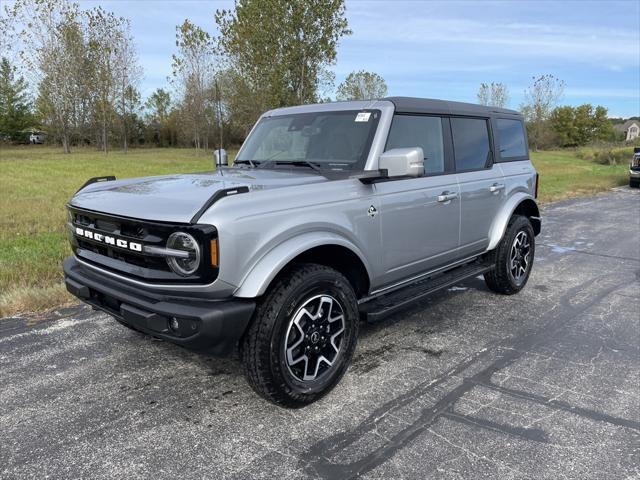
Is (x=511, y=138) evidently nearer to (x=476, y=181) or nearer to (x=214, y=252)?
(x=476, y=181)

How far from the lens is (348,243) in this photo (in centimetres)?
329

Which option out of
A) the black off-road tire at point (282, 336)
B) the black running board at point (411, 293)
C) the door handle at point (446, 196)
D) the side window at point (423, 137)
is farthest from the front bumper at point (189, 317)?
the door handle at point (446, 196)

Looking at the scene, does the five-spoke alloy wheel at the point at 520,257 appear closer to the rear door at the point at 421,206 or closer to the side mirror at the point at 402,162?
the rear door at the point at 421,206

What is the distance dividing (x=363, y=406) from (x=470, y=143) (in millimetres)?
2798

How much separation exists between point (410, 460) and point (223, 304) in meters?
1.29

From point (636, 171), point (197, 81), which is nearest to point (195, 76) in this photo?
point (197, 81)

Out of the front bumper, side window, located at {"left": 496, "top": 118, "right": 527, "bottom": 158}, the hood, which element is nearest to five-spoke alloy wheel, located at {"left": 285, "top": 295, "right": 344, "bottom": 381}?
the front bumper

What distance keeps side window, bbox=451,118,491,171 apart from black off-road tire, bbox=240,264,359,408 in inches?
80.1

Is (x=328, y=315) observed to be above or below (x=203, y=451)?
above

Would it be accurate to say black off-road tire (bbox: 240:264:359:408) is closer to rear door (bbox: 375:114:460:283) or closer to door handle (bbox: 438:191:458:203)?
rear door (bbox: 375:114:460:283)

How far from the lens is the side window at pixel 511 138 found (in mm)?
5289

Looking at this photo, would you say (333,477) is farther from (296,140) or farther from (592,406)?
(296,140)

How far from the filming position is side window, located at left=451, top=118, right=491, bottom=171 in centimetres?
453

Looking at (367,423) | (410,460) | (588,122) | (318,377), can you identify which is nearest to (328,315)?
(318,377)
